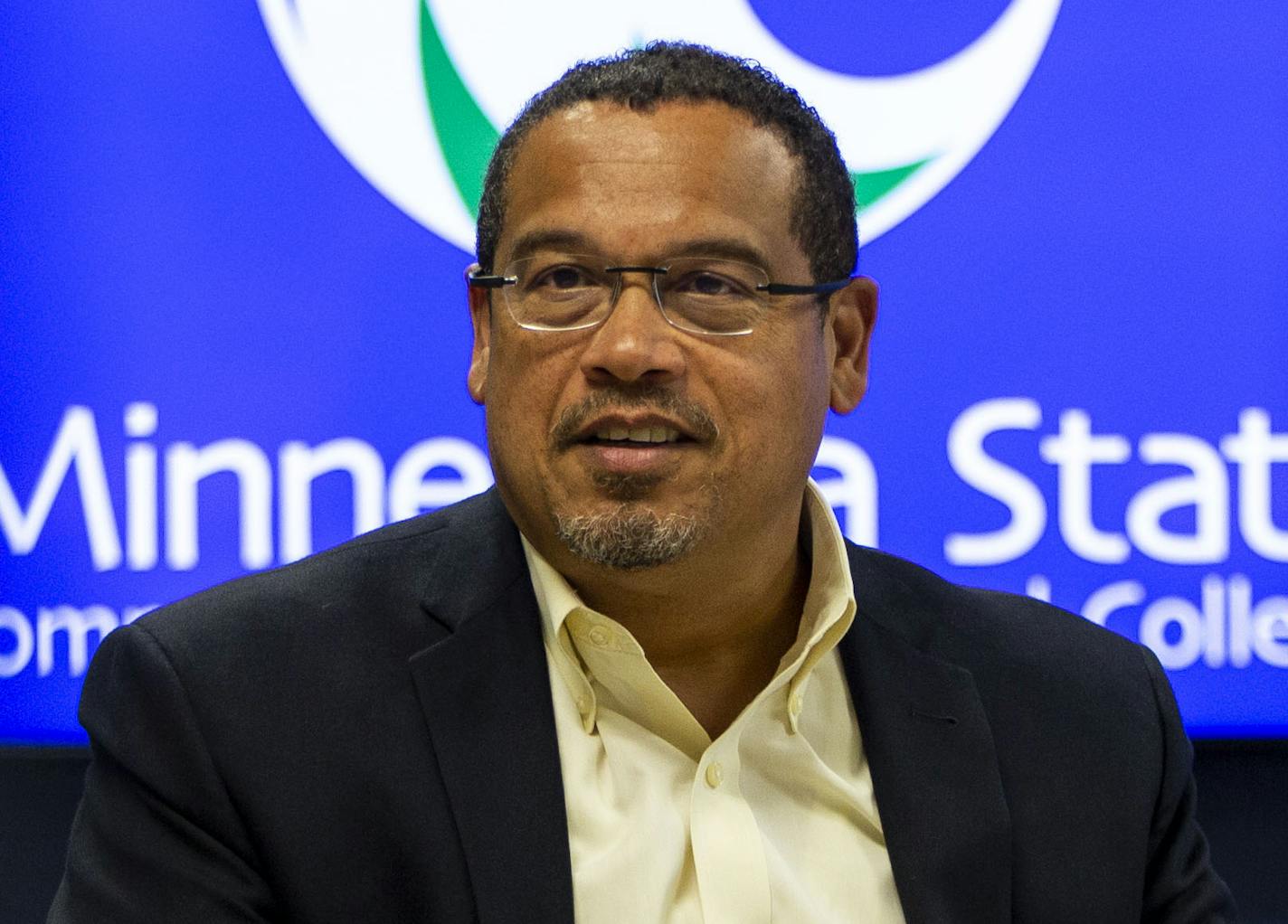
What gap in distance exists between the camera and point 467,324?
260 cm

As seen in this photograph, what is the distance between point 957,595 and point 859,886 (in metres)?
0.48

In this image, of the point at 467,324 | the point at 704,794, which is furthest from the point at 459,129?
the point at 704,794

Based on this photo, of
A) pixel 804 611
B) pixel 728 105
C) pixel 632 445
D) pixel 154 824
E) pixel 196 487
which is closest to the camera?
pixel 154 824

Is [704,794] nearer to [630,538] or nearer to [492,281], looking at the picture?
[630,538]

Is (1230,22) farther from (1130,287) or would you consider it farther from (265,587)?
(265,587)

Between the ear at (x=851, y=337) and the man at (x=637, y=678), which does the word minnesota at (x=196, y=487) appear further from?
the ear at (x=851, y=337)

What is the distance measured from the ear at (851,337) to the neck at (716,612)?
0.18 meters

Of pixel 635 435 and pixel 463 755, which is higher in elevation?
pixel 635 435

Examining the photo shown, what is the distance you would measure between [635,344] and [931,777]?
2.10ft

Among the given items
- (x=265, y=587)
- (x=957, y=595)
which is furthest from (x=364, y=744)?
(x=957, y=595)

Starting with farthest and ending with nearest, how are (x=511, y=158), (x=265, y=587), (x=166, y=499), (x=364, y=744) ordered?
(x=166, y=499) → (x=511, y=158) → (x=265, y=587) → (x=364, y=744)

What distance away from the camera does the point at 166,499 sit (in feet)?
8.36

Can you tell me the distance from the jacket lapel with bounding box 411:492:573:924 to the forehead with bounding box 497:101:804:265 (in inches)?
15.8

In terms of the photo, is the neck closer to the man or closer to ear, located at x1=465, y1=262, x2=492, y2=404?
the man
